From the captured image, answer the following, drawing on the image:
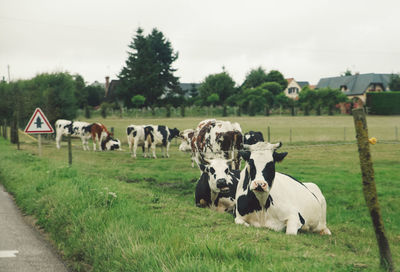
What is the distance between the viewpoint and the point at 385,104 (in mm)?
57031

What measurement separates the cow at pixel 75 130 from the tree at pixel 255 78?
61.1 meters

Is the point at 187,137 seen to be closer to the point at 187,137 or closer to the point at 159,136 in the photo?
the point at 187,137

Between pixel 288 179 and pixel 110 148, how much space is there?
21.9 meters

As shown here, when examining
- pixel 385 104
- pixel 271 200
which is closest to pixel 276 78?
pixel 385 104

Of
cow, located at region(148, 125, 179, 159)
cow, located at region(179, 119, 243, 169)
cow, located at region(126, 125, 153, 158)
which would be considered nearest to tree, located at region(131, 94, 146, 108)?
cow, located at region(126, 125, 153, 158)

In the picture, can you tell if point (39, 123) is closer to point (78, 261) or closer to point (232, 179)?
point (232, 179)

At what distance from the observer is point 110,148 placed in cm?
2831

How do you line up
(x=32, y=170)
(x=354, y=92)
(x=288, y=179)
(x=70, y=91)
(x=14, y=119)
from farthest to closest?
1. (x=354, y=92)
2. (x=70, y=91)
3. (x=14, y=119)
4. (x=32, y=170)
5. (x=288, y=179)

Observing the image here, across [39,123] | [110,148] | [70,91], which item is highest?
[70,91]

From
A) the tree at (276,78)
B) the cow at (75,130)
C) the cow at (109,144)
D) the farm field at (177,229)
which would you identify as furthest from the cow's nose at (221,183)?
the tree at (276,78)

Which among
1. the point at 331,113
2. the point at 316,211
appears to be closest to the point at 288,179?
the point at 316,211

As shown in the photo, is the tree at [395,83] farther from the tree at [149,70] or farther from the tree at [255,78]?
the tree at [149,70]

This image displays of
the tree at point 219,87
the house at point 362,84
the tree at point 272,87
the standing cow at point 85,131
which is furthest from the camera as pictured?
the house at point 362,84

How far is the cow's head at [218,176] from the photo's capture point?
8.69 meters
